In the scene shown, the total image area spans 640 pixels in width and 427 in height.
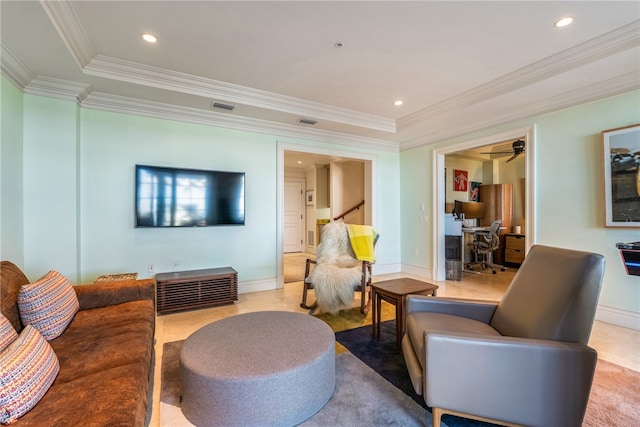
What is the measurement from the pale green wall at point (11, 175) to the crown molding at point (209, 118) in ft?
2.19

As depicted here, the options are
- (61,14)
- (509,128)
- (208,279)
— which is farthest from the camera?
(509,128)

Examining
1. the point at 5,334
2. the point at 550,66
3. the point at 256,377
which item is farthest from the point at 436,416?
the point at 550,66

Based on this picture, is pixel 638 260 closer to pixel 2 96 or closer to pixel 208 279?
pixel 208 279

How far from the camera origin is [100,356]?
58.0 inches

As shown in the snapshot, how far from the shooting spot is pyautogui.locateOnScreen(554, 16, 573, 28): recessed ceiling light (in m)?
2.19

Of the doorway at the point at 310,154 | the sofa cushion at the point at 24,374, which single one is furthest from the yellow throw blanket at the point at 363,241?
the sofa cushion at the point at 24,374

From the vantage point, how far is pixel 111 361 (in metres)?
1.43

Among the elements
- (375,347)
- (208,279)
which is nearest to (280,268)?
(208,279)

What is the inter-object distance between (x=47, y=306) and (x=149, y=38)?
2169mm

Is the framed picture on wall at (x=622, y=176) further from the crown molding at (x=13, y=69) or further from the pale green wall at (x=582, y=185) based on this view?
the crown molding at (x=13, y=69)

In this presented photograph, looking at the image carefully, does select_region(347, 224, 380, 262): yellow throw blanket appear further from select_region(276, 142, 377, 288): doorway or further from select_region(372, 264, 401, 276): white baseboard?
select_region(372, 264, 401, 276): white baseboard

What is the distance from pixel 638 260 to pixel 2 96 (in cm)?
580

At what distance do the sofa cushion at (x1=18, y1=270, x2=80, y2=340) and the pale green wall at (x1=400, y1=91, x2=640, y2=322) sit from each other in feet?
15.0

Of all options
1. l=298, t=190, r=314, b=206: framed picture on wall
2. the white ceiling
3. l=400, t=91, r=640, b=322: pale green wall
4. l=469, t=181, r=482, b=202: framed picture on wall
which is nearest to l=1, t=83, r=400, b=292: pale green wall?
the white ceiling
